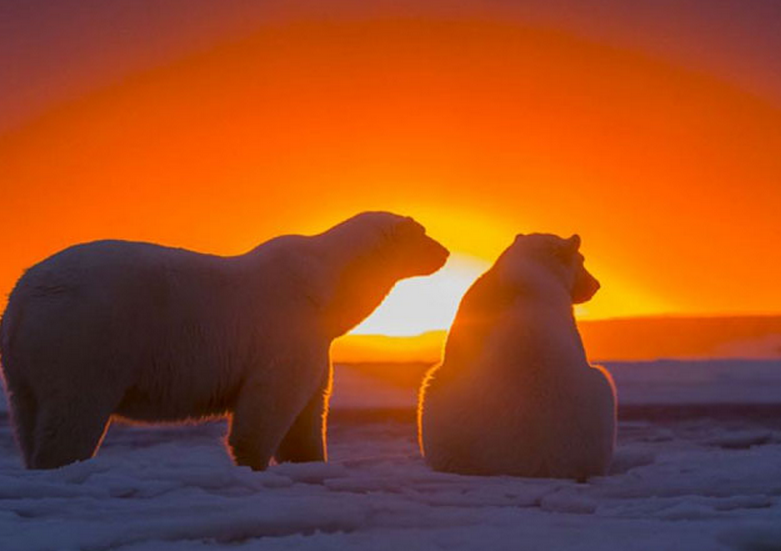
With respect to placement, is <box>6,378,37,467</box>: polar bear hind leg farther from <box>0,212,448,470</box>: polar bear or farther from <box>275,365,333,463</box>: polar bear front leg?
<box>275,365,333,463</box>: polar bear front leg

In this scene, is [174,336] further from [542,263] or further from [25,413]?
[542,263]

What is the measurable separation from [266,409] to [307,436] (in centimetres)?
90

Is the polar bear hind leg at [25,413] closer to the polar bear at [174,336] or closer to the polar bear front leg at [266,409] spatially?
the polar bear at [174,336]

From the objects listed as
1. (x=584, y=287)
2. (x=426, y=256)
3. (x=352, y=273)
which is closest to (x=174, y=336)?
(x=352, y=273)

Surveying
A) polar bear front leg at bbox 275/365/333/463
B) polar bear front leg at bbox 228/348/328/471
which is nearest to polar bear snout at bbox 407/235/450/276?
polar bear front leg at bbox 275/365/333/463

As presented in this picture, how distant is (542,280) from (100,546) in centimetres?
352

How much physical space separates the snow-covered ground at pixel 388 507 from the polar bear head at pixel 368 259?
1.17 metres

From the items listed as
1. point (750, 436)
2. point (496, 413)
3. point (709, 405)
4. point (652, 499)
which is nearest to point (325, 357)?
point (496, 413)

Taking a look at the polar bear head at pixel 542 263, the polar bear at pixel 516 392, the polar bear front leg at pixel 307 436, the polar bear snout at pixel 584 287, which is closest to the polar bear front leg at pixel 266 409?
the polar bear front leg at pixel 307 436

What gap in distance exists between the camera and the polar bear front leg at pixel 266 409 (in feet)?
19.4

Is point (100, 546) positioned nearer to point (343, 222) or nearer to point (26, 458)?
point (26, 458)

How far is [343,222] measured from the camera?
6.86 metres

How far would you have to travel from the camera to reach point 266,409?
5.94 meters

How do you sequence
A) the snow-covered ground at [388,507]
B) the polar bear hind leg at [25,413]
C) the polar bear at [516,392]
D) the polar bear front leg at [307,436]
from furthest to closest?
the polar bear front leg at [307,436], the polar bear hind leg at [25,413], the polar bear at [516,392], the snow-covered ground at [388,507]
